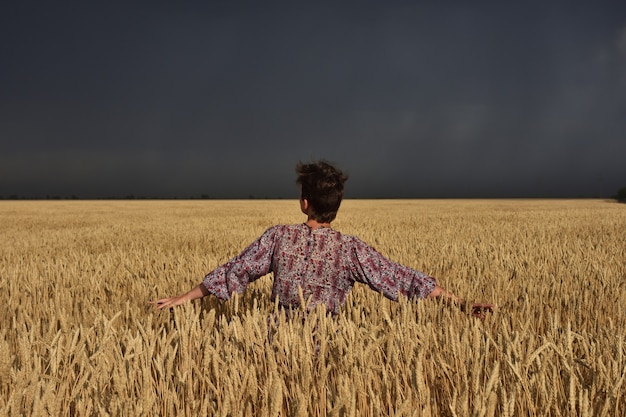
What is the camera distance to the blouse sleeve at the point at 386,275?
2.55 m

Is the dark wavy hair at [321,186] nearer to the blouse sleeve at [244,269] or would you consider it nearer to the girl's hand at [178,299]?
the blouse sleeve at [244,269]

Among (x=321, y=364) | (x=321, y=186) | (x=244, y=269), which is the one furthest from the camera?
(x=244, y=269)

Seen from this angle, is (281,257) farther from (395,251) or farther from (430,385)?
(395,251)

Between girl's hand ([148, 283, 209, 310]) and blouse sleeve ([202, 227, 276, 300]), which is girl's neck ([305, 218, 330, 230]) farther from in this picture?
girl's hand ([148, 283, 209, 310])

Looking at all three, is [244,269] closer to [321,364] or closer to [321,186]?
[321,186]

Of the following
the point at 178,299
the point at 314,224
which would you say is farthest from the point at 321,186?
the point at 178,299

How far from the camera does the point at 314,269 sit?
2535 mm

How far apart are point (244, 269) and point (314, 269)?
0.38 meters

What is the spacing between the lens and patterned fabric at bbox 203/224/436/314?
2.54 meters

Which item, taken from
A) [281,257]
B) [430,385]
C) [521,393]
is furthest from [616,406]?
[281,257]

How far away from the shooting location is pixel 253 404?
5.58ft

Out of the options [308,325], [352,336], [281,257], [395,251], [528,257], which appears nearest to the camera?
[352,336]

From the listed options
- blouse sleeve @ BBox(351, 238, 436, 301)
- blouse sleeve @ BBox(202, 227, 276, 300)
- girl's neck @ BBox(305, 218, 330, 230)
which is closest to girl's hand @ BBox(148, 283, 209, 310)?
blouse sleeve @ BBox(202, 227, 276, 300)

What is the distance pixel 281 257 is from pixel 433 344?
88 cm
